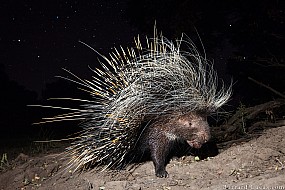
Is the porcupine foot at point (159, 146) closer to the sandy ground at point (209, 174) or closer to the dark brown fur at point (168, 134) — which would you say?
the dark brown fur at point (168, 134)

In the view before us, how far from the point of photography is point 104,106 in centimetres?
360

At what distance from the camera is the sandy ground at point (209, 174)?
3014 mm

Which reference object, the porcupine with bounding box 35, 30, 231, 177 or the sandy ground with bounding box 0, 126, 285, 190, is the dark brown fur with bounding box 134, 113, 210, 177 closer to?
the porcupine with bounding box 35, 30, 231, 177

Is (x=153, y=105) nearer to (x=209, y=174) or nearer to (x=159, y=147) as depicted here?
(x=159, y=147)

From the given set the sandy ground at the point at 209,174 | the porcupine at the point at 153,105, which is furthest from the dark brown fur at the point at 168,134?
the sandy ground at the point at 209,174

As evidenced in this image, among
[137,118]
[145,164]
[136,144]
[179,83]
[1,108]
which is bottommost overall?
[1,108]

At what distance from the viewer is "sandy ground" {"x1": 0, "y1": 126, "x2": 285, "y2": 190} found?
3.01 meters

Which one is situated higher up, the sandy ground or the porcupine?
A: the porcupine

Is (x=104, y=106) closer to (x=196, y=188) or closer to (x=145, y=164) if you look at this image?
(x=145, y=164)

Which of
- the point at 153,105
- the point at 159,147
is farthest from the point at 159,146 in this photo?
the point at 153,105

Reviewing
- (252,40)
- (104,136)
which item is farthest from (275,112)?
(252,40)

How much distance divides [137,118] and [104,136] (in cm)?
46

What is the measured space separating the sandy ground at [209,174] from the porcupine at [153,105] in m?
0.19

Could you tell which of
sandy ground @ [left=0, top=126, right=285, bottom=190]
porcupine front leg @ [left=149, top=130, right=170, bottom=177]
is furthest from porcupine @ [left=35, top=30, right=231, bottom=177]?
sandy ground @ [left=0, top=126, right=285, bottom=190]
